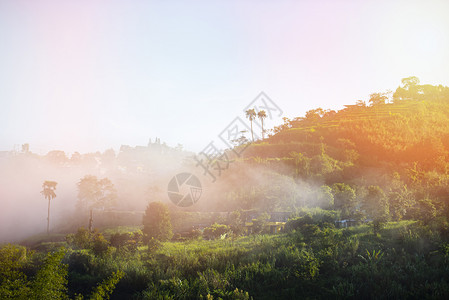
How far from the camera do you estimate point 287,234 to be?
17.2 metres

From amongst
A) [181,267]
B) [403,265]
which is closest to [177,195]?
[181,267]

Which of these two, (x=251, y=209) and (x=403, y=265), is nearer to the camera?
(x=403, y=265)

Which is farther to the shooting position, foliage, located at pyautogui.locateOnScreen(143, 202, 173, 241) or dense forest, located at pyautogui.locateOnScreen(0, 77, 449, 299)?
foliage, located at pyautogui.locateOnScreen(143, 202, 173, 241)

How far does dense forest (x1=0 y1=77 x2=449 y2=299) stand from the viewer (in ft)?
35.8

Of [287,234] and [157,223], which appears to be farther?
[157,223]

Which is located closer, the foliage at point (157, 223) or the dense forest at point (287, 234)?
the dense forest at point (287, 234)

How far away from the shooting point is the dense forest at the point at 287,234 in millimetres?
10922

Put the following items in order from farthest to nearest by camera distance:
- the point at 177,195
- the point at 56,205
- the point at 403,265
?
the point at 56,205 < the point at 177,195 < the point at 403,265

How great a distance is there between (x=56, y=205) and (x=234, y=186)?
138 ft

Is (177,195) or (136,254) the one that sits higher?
(177,195)

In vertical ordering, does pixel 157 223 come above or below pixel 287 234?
above

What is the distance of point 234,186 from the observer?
30234mm

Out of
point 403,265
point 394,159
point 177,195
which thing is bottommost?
point 403,265

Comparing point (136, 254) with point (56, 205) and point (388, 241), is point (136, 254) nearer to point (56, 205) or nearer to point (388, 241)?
point (388, 241)
